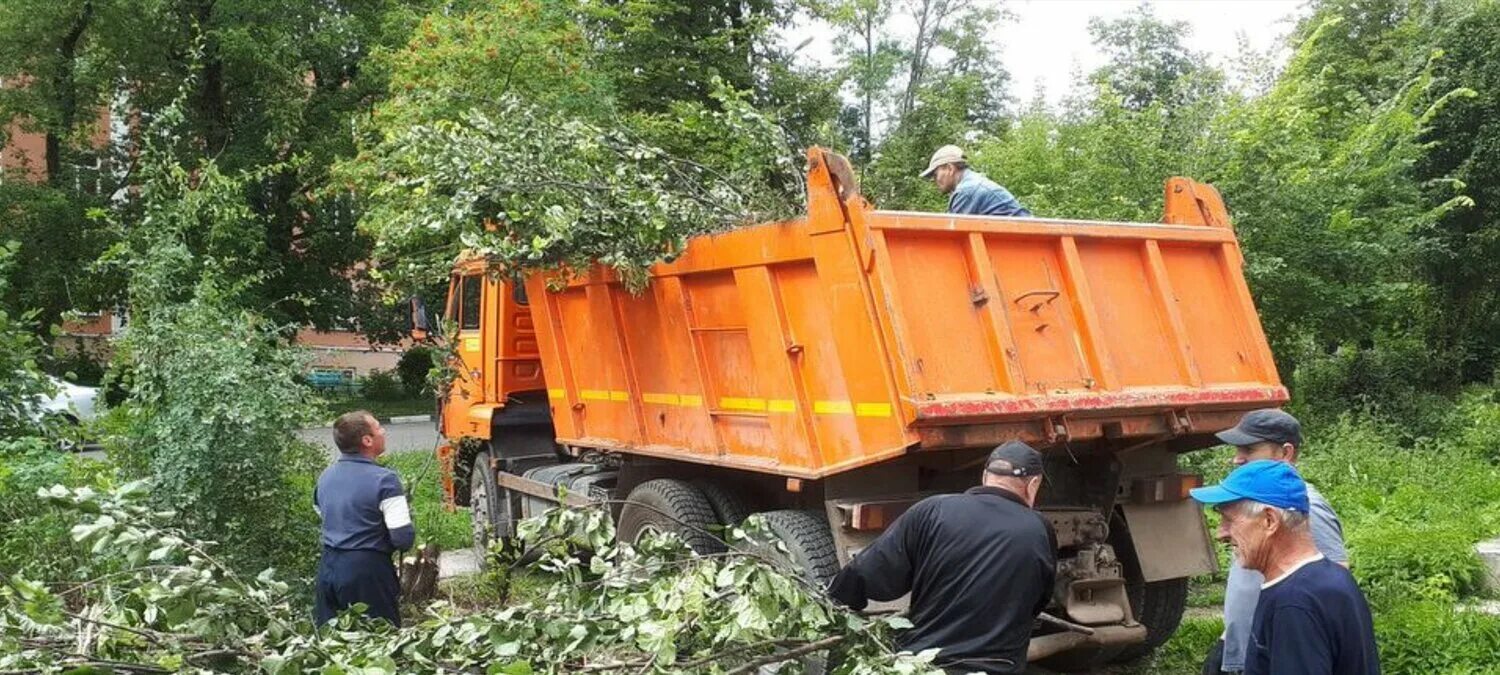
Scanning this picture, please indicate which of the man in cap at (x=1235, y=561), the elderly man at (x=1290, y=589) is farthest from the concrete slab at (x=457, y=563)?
the elderly man at (x=1290, y=589)

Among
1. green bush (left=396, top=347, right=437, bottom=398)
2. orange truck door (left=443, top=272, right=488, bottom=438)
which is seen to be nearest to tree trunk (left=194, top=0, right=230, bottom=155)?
green bush (left=396, top=347, right=437, bottom=398)

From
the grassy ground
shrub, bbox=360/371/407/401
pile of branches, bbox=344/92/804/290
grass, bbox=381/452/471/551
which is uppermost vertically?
pile of branches, bbox=344/92/804/290

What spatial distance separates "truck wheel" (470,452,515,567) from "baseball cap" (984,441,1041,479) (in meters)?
6.01

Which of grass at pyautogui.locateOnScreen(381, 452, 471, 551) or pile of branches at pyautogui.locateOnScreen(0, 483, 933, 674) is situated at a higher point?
pile of branches at pyautogui.locateOnScreen(0, 483, 933, 674)

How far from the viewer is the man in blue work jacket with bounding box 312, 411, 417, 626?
209 inches

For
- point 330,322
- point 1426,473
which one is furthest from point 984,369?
point 330,322

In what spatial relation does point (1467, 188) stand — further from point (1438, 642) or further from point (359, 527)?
point (359, 527)

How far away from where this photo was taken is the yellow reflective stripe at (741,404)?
19.1 ft

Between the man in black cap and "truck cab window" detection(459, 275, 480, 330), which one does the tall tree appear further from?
the man in black cap

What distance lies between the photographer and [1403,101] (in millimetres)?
13961

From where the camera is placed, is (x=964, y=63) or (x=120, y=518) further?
(x=964, y=63)

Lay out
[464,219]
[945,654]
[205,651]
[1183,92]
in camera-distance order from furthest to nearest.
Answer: [1183,92]
[464,219]
[945,654]
[205,651]

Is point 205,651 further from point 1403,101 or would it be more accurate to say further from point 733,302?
point 1403,101

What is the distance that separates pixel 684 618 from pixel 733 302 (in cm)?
248
